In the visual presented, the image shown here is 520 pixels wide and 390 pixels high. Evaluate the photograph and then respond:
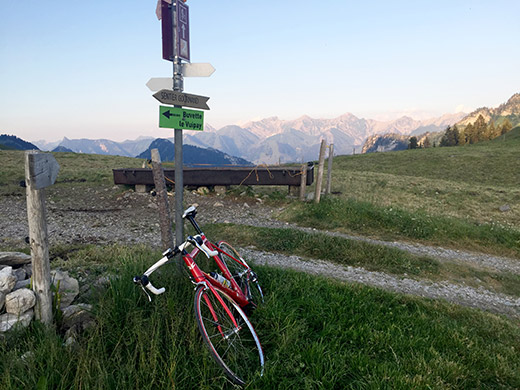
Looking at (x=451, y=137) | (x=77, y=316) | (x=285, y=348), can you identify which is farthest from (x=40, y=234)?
(x=451, y=137)

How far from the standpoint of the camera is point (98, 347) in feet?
11.4

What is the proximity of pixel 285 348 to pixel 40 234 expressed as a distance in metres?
3.46

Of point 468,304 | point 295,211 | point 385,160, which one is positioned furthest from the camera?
point 385,160

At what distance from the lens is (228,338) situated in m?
3.78

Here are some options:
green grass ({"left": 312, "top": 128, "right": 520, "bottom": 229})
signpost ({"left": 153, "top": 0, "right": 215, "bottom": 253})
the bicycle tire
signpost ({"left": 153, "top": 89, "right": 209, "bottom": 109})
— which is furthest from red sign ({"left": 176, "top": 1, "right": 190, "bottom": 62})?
green grass ({"left": 312, "top": 128, "right": 520, "bottom": 229})

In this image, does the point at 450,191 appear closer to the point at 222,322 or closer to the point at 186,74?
the point at 186,74

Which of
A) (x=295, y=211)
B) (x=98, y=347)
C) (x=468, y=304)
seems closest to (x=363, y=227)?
(x=295, y=211)

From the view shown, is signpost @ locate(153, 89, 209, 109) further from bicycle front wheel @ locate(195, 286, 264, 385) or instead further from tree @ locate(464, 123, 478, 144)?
tree @ locate(464, 123, 478, 144)

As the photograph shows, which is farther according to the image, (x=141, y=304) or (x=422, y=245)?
(x=422, y=245)

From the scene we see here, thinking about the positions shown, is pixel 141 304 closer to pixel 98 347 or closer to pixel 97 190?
pixel 98 347

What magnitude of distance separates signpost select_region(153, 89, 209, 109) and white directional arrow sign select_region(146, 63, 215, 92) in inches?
12.5

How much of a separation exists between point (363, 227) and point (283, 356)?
9211 millimetres

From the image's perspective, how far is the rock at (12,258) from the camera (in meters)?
5.20

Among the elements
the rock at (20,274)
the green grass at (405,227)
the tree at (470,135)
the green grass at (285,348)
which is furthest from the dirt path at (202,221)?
the tree at (470,135)
